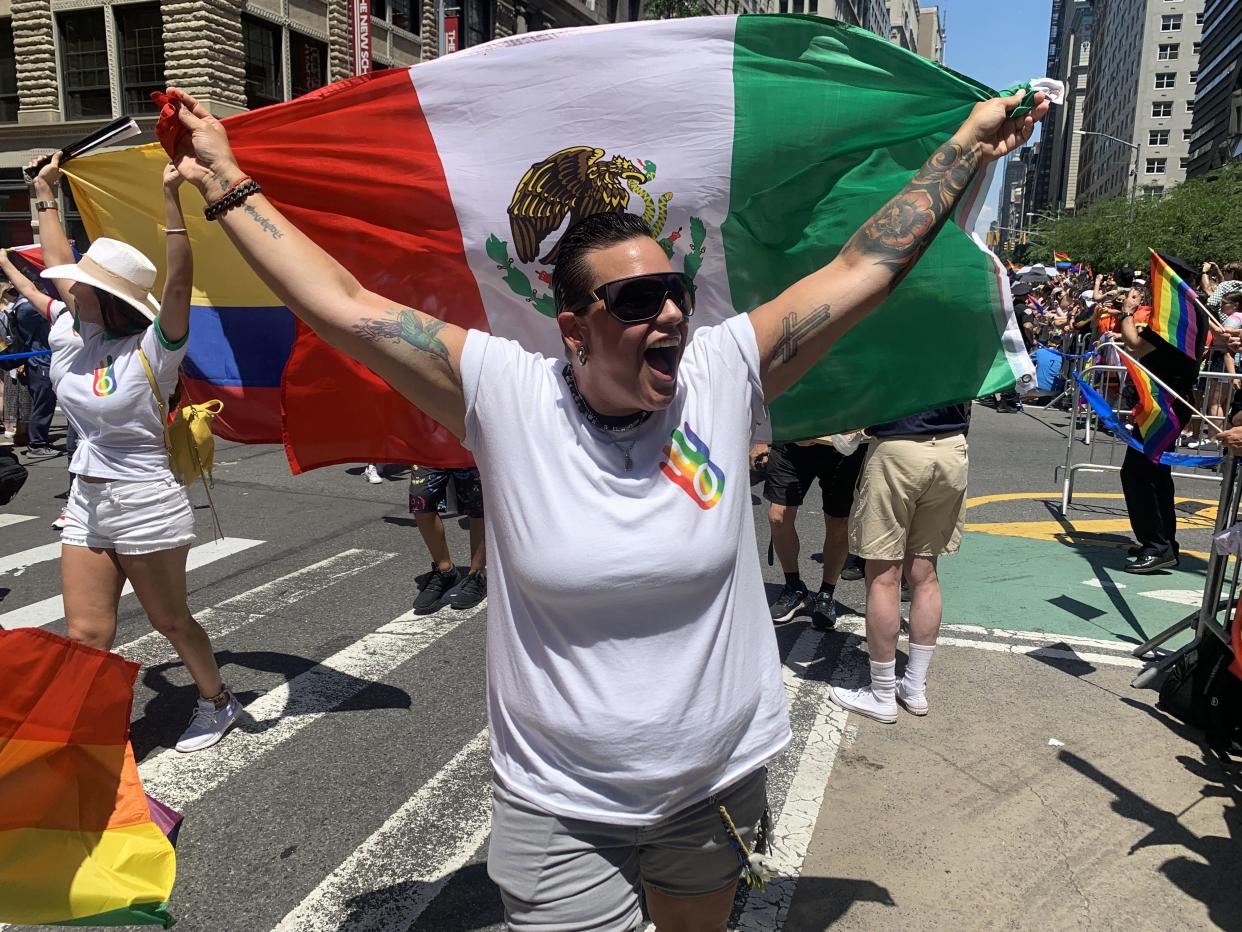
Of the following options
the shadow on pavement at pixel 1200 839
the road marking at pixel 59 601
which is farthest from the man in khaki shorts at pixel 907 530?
the road marking at pixel 59 601

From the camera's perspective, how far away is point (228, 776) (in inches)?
157

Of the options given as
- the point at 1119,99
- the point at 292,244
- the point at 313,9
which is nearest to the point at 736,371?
the point at 292,244

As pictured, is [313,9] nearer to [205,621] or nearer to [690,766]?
[205,621]

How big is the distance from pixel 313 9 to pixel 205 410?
2341 cm

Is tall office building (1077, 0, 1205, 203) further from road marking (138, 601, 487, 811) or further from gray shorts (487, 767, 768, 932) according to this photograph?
gray shorts (487, 767, 768, 932)

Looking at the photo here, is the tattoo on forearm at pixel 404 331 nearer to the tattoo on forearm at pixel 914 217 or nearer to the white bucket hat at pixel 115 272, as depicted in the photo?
the tattoo on forearm at pixel 914 217

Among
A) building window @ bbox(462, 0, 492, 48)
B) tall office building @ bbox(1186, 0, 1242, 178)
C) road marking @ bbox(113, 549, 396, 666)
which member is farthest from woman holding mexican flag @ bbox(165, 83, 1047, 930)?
tall office building @ bbox(1186, 0, 1242, 178)

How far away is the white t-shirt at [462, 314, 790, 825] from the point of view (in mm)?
1856

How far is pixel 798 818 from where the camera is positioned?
11.9 feet

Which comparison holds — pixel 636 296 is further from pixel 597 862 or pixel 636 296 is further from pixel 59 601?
pixel 59 601

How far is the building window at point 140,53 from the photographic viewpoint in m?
22.1

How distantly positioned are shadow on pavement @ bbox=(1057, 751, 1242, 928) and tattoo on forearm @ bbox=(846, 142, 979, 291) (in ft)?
7.64

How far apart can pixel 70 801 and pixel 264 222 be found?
1.50 meters

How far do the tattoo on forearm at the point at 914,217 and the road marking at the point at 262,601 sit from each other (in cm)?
455
